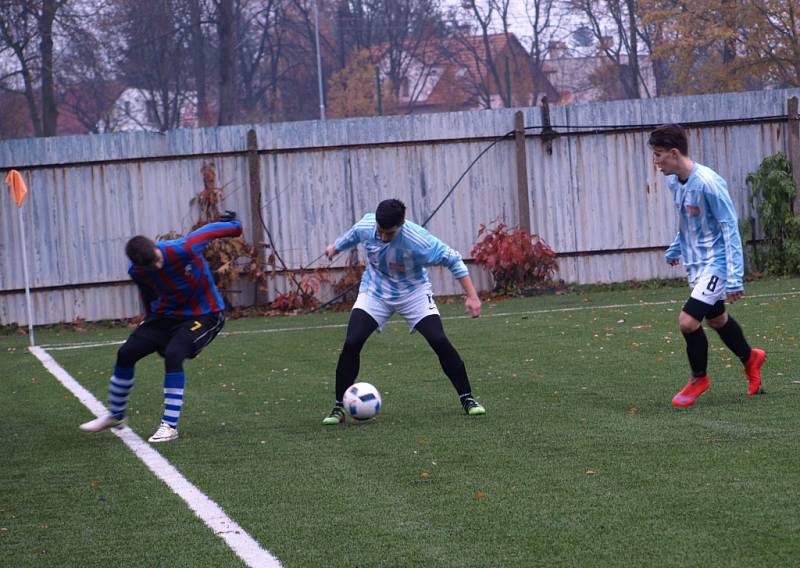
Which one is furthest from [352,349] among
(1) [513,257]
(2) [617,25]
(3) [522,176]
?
(2) [617,25]

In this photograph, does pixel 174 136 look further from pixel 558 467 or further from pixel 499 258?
pixel 558 467

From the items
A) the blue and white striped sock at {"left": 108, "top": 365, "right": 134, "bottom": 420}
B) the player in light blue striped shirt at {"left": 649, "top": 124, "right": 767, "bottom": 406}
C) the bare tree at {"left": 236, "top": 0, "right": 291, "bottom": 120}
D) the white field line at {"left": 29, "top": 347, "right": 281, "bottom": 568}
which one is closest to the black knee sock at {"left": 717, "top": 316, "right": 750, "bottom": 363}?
the player in light blue striped shirt at {"left": 649, "top": 124, "right": 767, "bottom": 406}

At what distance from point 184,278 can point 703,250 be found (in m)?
3.46

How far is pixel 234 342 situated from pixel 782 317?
6.25m

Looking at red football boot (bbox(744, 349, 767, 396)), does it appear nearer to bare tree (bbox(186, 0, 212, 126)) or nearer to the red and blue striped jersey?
the red and blue striped jersey

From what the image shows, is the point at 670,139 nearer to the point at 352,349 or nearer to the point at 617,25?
the point at 352,349

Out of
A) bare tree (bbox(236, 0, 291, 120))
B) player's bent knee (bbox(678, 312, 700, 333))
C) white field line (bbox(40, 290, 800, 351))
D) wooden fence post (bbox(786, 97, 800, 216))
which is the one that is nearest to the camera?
player's bent knee (bbox(678, 312, 700, 333))

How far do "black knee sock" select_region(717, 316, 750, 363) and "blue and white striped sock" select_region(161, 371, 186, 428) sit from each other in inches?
145

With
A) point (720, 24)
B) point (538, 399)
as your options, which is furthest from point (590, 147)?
point (720, 24)

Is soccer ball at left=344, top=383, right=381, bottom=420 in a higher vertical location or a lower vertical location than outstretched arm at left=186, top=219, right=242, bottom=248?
lower

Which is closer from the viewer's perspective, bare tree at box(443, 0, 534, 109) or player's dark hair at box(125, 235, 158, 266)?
player's dark hair at box(125, 235, 158, 266)

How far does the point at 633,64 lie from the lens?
43.1 m

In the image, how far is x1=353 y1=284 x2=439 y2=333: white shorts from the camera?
8.32m

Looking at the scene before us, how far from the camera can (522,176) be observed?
1841 centimetres
